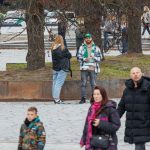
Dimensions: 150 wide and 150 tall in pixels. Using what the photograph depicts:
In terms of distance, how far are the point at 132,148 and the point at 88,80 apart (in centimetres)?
589

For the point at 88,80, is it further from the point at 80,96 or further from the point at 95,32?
the point at 95,32

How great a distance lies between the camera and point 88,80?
56.3 ft

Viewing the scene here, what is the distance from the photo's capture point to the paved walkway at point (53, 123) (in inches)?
466

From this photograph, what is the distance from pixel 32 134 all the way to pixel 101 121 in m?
1.02

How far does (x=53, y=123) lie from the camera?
14.0 m

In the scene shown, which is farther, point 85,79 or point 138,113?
point 85,79

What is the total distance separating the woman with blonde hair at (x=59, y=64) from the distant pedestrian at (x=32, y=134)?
297 inches

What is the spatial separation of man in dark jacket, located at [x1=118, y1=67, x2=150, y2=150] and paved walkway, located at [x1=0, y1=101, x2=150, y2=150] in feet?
6.44

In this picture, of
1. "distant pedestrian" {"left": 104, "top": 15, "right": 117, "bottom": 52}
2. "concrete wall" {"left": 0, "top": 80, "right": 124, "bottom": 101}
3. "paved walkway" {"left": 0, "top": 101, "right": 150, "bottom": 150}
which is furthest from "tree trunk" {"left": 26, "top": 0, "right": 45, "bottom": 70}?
"paved walkway" {"left": 0, "top": 101, "right": 150, "bottom": 150}

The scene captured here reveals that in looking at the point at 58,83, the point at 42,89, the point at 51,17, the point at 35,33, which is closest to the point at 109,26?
the point at 35,33

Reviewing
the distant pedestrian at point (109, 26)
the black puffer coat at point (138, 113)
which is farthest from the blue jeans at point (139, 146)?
the distant pedestrian at point (109, 26)

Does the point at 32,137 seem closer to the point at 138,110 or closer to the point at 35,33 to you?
the point at 138,110

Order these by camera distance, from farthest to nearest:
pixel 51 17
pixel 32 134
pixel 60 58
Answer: pixel 51 17, pixel 60 58, pixel 32 134

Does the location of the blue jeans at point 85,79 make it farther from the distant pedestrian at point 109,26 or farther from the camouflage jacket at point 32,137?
the camouflage jacket at point 32,137
